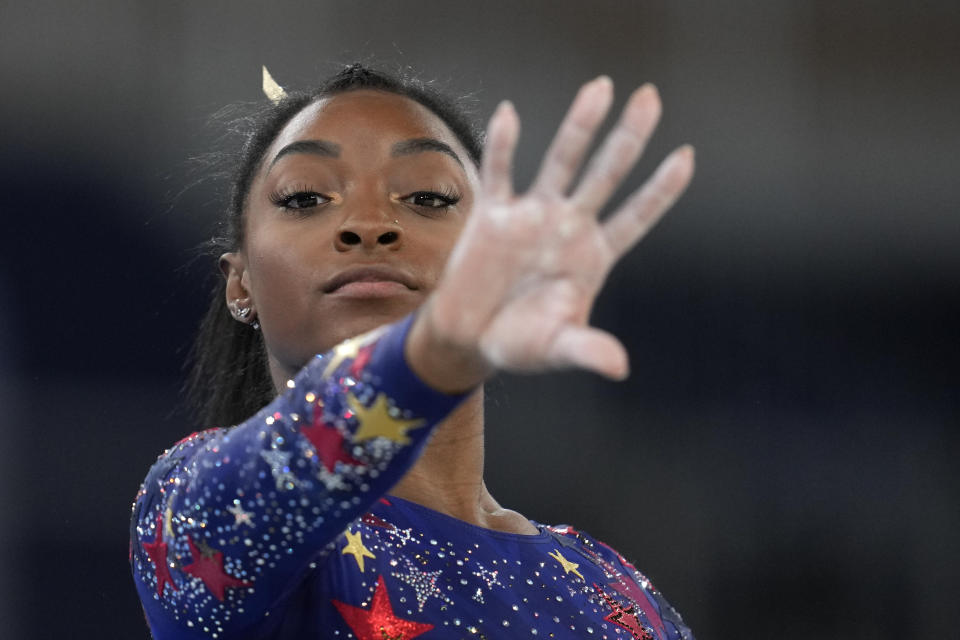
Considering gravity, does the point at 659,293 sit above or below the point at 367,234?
below

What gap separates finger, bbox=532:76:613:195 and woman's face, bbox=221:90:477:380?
1.77ft

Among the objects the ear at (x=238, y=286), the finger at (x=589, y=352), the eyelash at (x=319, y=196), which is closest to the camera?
the finger at (x=589, y=352)

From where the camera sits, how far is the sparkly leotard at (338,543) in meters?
0.86

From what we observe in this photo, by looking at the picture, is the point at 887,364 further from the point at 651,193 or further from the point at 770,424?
the point at 651,193

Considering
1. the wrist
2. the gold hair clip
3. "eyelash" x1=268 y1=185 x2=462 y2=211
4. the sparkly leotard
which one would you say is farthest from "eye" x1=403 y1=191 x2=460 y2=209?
the wrist

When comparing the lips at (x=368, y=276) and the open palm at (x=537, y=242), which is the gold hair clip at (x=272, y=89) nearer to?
the lips at (x=368, y=276)

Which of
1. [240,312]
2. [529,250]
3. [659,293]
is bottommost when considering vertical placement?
[659,293]

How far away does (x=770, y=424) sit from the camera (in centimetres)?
293

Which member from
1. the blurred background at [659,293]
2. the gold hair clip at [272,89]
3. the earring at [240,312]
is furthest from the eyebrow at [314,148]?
the blurred background at [659,293]

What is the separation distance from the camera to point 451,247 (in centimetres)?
146

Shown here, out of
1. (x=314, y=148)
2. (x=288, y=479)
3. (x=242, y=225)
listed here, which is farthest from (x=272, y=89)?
(x=288, y=479)

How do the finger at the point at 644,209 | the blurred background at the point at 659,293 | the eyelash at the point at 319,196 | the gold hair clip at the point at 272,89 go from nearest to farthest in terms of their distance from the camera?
1. the finger at the point at 644,209
2. the eyelash at the point at 319,196
3. the gold hair clip at the point at 272,89
4. the blurred background at the point at 659,293

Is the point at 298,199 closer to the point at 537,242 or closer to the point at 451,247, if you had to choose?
the point at 451,247

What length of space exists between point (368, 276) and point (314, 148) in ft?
0.74
